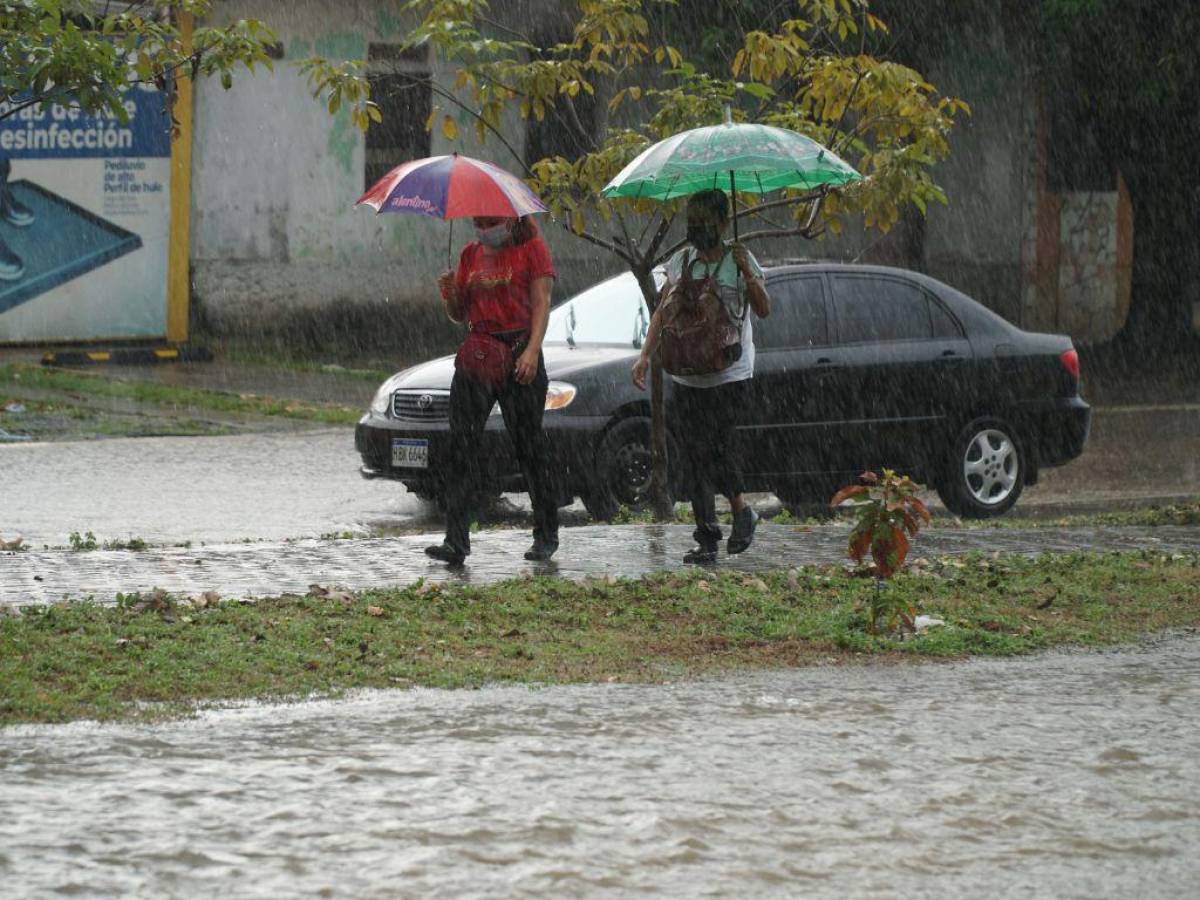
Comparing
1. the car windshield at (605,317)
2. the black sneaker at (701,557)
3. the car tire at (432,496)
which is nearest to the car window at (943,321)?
the car windshield at (605,317)

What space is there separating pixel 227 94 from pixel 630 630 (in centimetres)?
1574

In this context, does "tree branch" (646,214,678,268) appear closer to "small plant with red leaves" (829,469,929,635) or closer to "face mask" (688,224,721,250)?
"face mask" (688,224,721,250)

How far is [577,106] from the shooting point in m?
24.0

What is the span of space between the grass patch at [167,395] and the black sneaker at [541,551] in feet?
24.4

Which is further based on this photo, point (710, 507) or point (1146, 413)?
point (1146, 413)

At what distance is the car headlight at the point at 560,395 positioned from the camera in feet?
37.8

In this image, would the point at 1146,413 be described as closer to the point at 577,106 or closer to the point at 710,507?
the point at 577,106

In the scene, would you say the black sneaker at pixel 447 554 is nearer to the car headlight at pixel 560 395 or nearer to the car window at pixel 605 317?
the car headlight at pixel 560 395

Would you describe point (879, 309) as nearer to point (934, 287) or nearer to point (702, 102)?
point (934, 287)

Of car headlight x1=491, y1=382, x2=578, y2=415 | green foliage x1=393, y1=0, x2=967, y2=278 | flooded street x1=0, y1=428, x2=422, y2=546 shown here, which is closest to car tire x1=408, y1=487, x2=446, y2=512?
flooded street x1=0, y1=428, x2=422, y2=546

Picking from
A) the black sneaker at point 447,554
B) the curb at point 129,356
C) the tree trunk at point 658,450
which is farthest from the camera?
the curb at point 129,356

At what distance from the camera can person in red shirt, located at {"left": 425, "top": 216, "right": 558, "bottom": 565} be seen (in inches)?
349

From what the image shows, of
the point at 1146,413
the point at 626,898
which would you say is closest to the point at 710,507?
the point at 626,898

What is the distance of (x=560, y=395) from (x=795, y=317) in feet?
5.42
